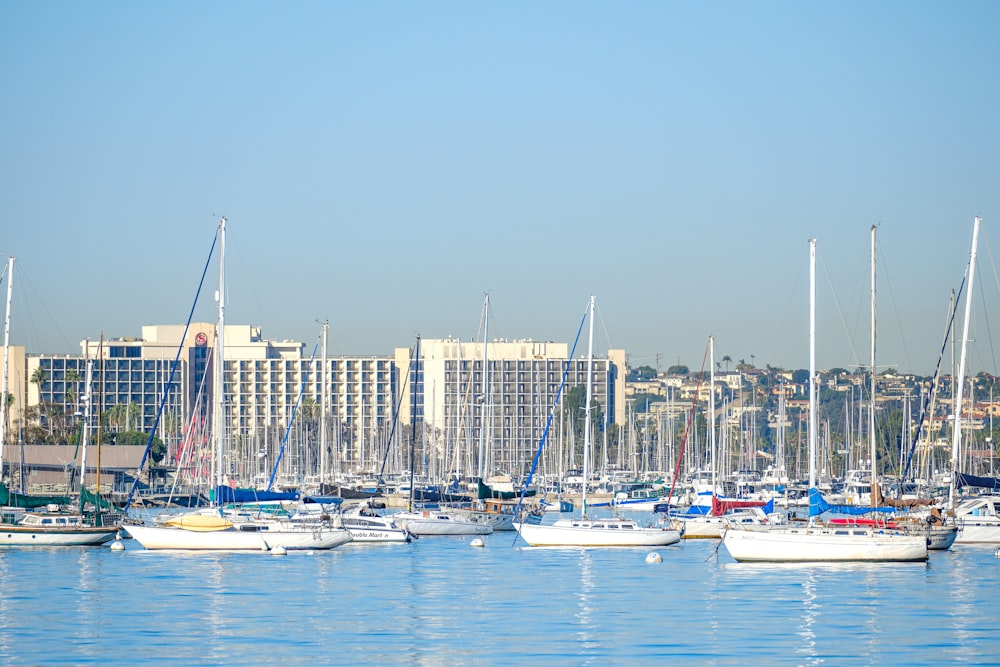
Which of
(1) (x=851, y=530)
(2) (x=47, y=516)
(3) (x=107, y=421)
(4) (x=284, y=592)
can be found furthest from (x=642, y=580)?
(3) (x=107, y=421)

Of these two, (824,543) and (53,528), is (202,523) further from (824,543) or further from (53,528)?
(824,543)

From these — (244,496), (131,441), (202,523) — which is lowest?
(202,523)

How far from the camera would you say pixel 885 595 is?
48.4 m

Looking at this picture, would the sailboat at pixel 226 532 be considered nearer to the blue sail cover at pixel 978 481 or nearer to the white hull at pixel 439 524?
the white hull at pixel 439 524

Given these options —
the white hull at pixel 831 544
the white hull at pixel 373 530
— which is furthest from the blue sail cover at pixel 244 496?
the white hull at pixel 831 544

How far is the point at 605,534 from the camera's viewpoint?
6788 cm

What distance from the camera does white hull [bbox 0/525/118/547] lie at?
68312 millimetres

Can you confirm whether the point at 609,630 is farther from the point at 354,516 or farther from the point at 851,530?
the point at 354,516

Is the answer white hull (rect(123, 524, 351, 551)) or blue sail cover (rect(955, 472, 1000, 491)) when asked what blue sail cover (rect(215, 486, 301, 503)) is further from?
blue sail cover (rect(955, 472, 1000, 491))

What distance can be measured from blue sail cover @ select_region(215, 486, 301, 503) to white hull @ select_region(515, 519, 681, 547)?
13.3 metres

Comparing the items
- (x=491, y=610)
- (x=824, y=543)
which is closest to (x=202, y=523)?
(x=491, y=610)

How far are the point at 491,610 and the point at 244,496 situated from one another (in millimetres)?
28452

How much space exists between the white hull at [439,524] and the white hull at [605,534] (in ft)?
34.5

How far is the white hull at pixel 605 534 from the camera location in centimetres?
6781
